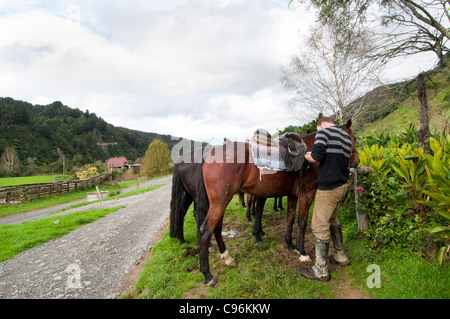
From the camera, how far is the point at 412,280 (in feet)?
7.64

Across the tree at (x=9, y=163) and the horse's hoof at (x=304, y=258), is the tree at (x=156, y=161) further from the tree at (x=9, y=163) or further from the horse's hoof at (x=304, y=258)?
the horse's hoof at (x=304, y=258)

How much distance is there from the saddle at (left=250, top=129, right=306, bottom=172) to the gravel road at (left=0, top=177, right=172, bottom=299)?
3.07 meters

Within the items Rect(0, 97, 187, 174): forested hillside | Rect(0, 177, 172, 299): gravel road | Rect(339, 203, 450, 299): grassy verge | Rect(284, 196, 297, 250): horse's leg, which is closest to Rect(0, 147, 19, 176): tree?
Rect(0, 97, 187, 174): forested hillside

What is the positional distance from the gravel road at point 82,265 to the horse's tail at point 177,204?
2.92ft

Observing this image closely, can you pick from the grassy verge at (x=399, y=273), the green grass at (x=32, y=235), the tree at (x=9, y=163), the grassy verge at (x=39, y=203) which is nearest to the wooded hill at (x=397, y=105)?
the grassy verge at (x=399, y=273)

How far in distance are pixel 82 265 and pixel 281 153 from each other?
4.58 m

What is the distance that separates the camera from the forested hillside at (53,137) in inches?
2021

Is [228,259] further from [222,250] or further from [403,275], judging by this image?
[403,275]

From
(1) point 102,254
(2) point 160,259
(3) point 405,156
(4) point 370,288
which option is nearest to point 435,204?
(3) point 405,156

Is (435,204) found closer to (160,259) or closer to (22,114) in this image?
(160,259)

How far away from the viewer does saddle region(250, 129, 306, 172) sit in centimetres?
318

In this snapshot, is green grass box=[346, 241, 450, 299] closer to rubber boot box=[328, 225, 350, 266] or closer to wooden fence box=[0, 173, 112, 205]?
rubber boot box=[328, 225, 350, 266]

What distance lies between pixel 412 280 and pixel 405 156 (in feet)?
5.13

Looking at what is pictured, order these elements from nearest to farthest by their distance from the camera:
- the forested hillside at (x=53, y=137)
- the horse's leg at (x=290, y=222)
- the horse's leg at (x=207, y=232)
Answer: the horse's leg at (x=207, y=232), the horse's leg at (x=290, y=222), the forested hillside at (x=53, y=137)
